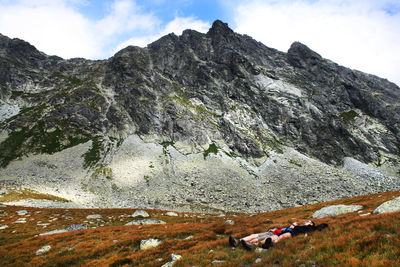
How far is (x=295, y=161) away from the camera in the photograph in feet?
267

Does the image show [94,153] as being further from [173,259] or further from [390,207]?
[390,207]

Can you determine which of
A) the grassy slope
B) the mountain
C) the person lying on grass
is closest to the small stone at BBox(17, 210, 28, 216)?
the grassy slope

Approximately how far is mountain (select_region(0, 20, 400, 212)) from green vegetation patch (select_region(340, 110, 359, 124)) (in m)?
1.04

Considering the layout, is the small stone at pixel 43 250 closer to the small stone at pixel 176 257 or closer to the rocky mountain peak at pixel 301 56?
the small stone at pixel 176 257

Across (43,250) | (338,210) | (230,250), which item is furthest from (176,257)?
(338,210)

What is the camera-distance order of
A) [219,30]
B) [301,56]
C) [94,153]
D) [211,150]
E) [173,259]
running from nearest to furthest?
1. [173,259]
2. [94,153]
3. [211,150]
4. [301,56]
5. [219,30]

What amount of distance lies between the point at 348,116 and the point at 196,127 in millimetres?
86293

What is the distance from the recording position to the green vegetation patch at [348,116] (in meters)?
108

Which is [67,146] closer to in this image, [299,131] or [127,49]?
[127,49]

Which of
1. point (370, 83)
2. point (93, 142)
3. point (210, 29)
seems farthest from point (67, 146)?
point (370, 83)

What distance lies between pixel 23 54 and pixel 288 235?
204 m

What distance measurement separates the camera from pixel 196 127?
9562cm

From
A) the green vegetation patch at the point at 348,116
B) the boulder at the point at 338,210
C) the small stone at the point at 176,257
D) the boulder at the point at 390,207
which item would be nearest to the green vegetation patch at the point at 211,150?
the boulder at the point at 338,210

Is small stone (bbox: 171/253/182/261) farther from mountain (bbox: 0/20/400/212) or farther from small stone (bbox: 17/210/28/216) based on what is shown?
mountain (bbox: 0/20/400/212)
